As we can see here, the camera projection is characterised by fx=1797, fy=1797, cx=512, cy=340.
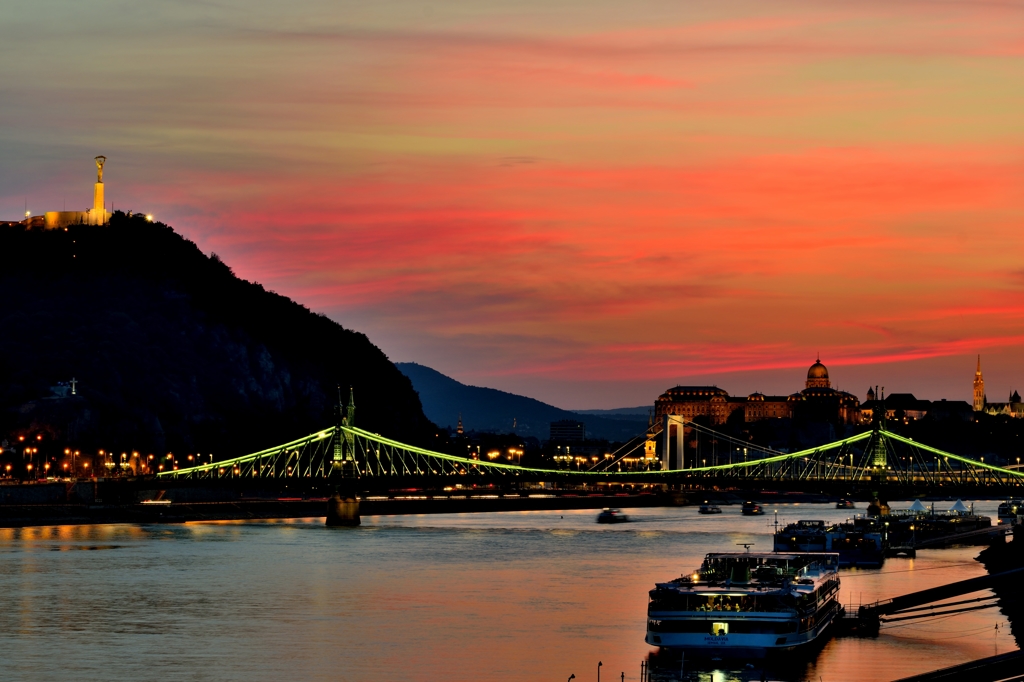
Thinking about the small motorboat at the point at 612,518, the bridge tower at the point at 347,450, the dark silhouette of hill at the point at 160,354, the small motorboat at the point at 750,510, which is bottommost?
the small motorboat at the point at 612,518

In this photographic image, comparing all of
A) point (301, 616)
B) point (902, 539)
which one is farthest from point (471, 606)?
point (902, 539)

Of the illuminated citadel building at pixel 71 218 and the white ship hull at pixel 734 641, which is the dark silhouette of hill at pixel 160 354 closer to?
the illuminated citadel building at pixel 71 218

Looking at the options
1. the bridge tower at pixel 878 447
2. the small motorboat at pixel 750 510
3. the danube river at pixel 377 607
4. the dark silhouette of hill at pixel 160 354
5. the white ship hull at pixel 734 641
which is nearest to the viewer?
the danube river at pixel 377 607

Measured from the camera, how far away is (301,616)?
53031 millimetres

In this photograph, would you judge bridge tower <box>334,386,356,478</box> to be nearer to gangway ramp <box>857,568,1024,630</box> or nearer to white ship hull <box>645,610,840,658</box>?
gangway ramp <box>857,568,1024,630</box>

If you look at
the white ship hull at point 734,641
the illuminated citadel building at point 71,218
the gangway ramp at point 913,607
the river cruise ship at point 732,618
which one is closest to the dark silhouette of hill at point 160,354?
the illuminated citadel building at point 71,218

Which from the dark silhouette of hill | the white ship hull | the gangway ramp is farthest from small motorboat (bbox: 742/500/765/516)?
the white ship hull

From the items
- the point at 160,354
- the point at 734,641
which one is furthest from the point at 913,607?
the point at 160,354

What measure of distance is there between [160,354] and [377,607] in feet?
288

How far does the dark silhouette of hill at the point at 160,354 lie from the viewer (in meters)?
127

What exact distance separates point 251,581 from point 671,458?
449 ft

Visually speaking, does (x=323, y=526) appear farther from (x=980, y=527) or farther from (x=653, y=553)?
(x=980, y=527)

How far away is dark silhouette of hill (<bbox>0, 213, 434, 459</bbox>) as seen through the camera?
127375 millimetres

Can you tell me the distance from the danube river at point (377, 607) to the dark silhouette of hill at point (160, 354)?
114 feet
